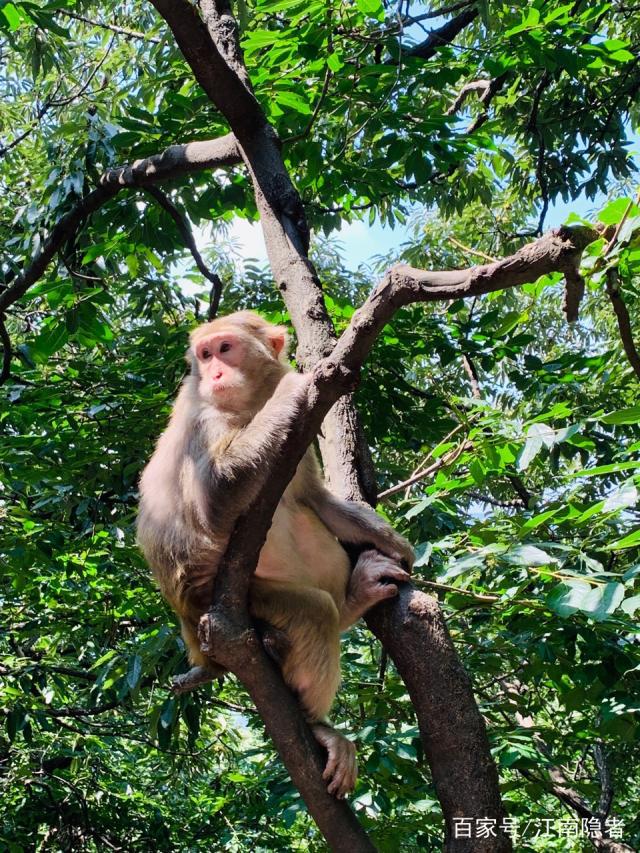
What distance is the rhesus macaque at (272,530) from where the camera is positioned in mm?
3266

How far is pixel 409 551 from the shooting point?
12.1ft

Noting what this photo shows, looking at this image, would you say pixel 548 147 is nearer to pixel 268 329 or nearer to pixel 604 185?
pixel 604 185

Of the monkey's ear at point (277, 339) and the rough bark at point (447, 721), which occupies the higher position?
the monkey's ear at point (277, 339)

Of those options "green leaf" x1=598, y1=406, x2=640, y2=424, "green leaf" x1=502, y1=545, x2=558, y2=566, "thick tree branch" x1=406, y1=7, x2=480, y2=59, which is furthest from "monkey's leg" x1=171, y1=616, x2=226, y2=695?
"thick tree branch" x1=406, y1=7, x2=480, y2=59

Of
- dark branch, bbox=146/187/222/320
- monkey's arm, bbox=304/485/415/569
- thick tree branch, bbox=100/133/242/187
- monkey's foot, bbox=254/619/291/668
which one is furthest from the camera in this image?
dark branch, bbox=146/187/222/320

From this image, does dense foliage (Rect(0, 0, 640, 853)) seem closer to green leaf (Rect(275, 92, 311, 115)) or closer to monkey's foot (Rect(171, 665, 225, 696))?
green leaf (Rect(275, 92, 311, 115))

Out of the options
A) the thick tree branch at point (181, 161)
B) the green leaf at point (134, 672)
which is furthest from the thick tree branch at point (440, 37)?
the green leaf at point (134, 672)

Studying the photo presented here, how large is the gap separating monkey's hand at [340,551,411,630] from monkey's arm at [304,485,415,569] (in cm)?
7

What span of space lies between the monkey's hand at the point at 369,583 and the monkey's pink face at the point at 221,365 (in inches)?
37.2

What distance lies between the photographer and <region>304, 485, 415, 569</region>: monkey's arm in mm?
3639

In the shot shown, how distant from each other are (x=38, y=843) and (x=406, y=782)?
393 centimetres

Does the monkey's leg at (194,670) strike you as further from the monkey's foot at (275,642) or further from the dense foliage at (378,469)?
the dense foliage at (378,469)

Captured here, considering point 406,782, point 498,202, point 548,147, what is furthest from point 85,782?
point 498,202

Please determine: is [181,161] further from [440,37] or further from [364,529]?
[440,37]
